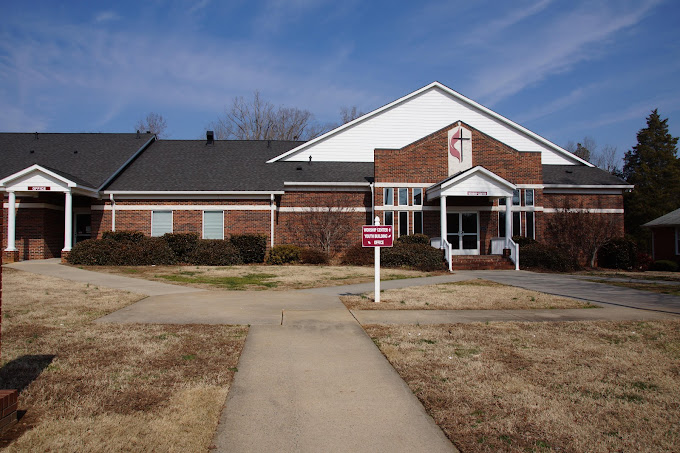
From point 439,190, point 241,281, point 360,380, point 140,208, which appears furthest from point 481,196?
point 360,380

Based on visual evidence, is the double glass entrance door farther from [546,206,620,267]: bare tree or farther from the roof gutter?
the roof gutter

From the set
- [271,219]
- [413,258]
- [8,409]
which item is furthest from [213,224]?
[8,409]

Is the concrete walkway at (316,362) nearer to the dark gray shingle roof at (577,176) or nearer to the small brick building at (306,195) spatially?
the small brick building at (306,195)

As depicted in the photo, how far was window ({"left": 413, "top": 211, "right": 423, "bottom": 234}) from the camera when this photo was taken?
22438 mm

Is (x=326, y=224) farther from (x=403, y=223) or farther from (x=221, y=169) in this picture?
(x=221, y=169)

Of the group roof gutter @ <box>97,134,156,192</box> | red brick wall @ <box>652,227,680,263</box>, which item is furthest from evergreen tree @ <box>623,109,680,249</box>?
roof gutter @ <box>97,134,156,192</box>

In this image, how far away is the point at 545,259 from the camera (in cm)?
2008

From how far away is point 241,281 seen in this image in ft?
46.3

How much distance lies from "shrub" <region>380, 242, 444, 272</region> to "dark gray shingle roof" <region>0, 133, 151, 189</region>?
537 inches

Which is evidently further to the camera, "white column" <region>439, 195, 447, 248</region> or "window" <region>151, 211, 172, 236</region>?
"window" <region>151, 211, 172, 236</region>

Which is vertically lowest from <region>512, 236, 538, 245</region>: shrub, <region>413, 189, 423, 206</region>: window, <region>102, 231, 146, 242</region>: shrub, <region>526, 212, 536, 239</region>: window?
<region>512, 236, 538, 245</region>: shrub

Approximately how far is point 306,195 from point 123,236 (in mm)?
8463

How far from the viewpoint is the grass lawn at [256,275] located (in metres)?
13.4

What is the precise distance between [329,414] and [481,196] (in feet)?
62.4
